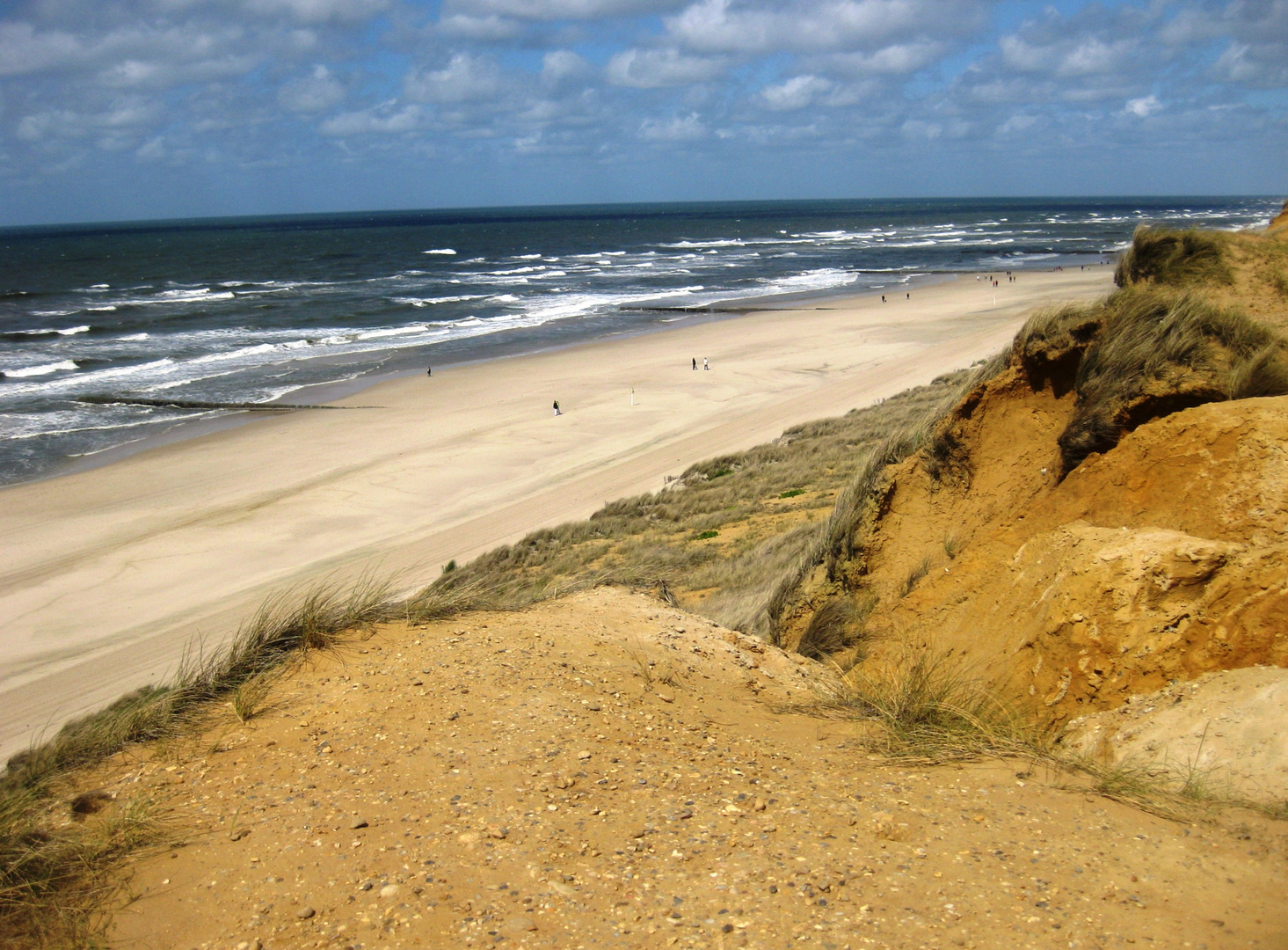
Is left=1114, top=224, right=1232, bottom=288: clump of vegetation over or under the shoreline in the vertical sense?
over

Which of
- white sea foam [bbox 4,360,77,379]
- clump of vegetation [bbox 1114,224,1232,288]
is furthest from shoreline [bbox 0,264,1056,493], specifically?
clump of vegetation [bbox 1114,224,1232,288]

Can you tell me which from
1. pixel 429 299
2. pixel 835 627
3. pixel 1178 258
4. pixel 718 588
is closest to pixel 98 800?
pixel 835 627

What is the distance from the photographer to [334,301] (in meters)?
55.0

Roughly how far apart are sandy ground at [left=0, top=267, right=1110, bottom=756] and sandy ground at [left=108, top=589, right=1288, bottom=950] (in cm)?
756

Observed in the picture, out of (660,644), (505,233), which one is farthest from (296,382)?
(505,233)

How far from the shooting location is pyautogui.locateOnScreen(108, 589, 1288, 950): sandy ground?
333 centimetres

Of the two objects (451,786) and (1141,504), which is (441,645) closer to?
(451,786)

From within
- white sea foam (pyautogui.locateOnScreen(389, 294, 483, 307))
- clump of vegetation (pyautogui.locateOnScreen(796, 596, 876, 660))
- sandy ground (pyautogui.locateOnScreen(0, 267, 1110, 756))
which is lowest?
sandy ground (pyautogui.locateOnScreen(0, 267, 1110, 756))

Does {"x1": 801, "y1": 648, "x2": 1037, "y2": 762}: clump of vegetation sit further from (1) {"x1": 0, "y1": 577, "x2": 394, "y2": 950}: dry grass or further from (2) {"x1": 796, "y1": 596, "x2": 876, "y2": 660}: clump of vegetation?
(1) {"x1": 0, "y1": 577, "x2": 394, "y2": 950}: dry grass

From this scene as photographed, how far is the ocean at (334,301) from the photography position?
104 ft

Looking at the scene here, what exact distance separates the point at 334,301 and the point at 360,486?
37.1m

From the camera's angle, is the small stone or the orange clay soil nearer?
the small stone

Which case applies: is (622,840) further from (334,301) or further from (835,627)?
(334,301)

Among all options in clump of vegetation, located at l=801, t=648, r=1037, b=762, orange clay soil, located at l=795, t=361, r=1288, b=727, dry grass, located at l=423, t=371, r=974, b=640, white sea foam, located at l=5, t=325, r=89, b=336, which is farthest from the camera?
white sea foam, located at l=5, t=325, r=89, b=336
